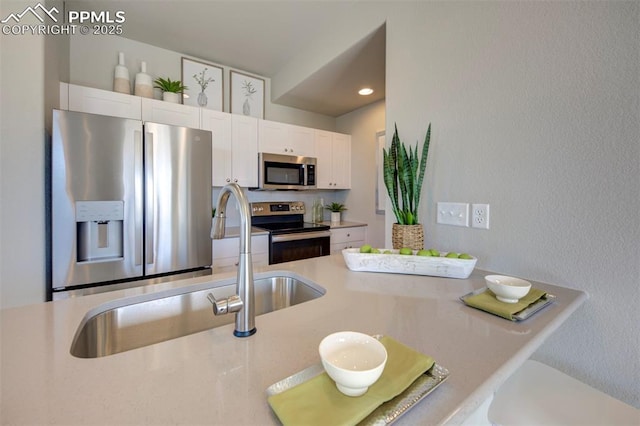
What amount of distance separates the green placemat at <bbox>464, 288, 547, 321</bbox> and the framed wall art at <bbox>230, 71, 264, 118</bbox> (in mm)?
2977

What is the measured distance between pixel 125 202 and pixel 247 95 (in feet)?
6.39

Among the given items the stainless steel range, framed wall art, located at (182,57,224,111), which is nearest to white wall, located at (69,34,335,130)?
framed wall art, located at (182,57,224,111)

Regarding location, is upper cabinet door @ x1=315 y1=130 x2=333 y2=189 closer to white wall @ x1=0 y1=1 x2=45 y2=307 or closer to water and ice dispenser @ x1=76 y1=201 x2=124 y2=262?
water and ice dispenser @ x1=76 y1=201 x2=124 y2=262

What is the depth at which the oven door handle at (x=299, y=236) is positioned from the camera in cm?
268

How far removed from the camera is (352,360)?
55 centimetres

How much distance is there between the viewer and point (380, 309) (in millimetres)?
868

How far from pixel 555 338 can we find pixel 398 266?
66 centimetres

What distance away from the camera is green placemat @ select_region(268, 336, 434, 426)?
424 millimetres

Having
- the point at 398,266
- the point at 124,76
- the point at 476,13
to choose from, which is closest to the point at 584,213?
the point at 398,266

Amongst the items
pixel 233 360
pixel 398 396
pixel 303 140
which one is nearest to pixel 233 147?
pixel 303 140

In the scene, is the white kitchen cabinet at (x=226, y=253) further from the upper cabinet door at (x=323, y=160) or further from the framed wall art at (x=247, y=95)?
the framed wall art at (x=247, y=95)

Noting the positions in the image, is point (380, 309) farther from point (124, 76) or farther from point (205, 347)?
point (124, 76)

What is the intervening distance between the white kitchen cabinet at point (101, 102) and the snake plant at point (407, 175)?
2.15m

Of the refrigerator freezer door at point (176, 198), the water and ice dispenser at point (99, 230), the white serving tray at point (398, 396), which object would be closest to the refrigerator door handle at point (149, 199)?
the refrigerator freezer door at point (176, 198)
